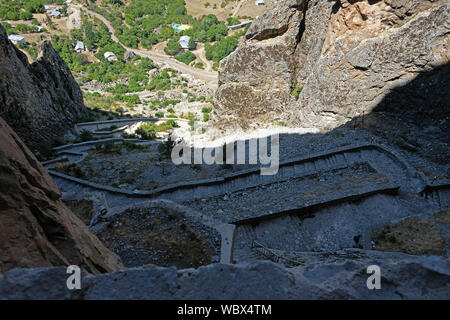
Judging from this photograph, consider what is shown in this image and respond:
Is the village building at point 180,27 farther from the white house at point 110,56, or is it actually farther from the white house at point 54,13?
the white house at point 54,13

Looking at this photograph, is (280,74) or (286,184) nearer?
(286,184)

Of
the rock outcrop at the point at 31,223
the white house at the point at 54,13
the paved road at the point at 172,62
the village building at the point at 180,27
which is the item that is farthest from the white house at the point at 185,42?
the rock outcrop at the point at 31,223

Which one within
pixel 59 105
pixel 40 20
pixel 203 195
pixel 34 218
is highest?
pixel 40 20

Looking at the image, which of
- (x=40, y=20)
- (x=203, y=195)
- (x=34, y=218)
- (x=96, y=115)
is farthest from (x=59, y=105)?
(x=40, y=20)

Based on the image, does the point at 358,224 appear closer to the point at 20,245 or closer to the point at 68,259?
the point at 68,259

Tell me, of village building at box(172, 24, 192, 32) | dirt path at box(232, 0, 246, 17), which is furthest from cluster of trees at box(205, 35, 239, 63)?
dirt path at box(232, 0, 246, 17)

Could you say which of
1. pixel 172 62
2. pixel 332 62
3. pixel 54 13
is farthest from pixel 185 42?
pixel 332 62
